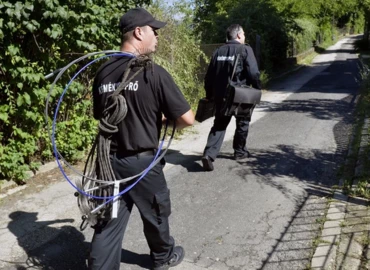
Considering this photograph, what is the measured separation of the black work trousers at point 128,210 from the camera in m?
2.77

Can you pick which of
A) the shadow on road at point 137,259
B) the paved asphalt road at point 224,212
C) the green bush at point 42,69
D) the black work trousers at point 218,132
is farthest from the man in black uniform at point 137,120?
the black work trousers at point 218,132

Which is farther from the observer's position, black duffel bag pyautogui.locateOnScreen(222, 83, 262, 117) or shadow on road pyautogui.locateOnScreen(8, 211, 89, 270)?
black duffel bag pyautogui.locateOnScreen(222, 83, 262, 117)

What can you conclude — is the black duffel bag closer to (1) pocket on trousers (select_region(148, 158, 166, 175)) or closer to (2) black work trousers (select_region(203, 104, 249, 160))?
(2) black work trousers (select_region(203, 104, 249, 160))

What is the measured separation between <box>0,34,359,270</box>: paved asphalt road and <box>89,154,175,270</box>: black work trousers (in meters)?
0.67

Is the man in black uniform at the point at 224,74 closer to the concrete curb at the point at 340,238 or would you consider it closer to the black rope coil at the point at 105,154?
the concrete curb at the point at 340,238

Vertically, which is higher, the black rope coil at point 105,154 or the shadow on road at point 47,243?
the black rope coil at point 105,154

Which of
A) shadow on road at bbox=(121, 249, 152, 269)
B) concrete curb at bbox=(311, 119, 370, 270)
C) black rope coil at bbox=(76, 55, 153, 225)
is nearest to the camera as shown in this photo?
black rope coil at bbox=(76, 55, 153, 225)

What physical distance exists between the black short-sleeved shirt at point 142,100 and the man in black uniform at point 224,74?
9.28 ft

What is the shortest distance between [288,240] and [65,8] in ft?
11.5

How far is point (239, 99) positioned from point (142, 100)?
2.78 meters

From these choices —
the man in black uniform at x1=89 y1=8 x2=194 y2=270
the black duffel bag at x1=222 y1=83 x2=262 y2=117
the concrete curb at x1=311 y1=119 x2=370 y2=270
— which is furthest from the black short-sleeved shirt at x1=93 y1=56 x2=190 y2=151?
the black duffel bag at x1=222 y1=83 x2=262 y2=117

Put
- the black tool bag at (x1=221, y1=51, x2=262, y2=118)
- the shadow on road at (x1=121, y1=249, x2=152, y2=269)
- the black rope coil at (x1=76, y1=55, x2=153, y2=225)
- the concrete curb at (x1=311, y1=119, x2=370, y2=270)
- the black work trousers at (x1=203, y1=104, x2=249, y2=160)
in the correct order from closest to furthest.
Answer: the black rope coil at (x1=76, y1=55, x2=153, y2=225) → the concrete curb at (x1=311, y1=119, x2=370, y2=270) → the shadow on road at (x1=121, y1=249, x2=152, y2=269) → the black tool bag at (x1=221, y1=51, x2=262, y2=118) → the black work trousers at (x1=203, y1=104, x2=249, y2=160)

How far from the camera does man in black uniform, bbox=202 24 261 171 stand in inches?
214

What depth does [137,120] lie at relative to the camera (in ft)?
8.98
